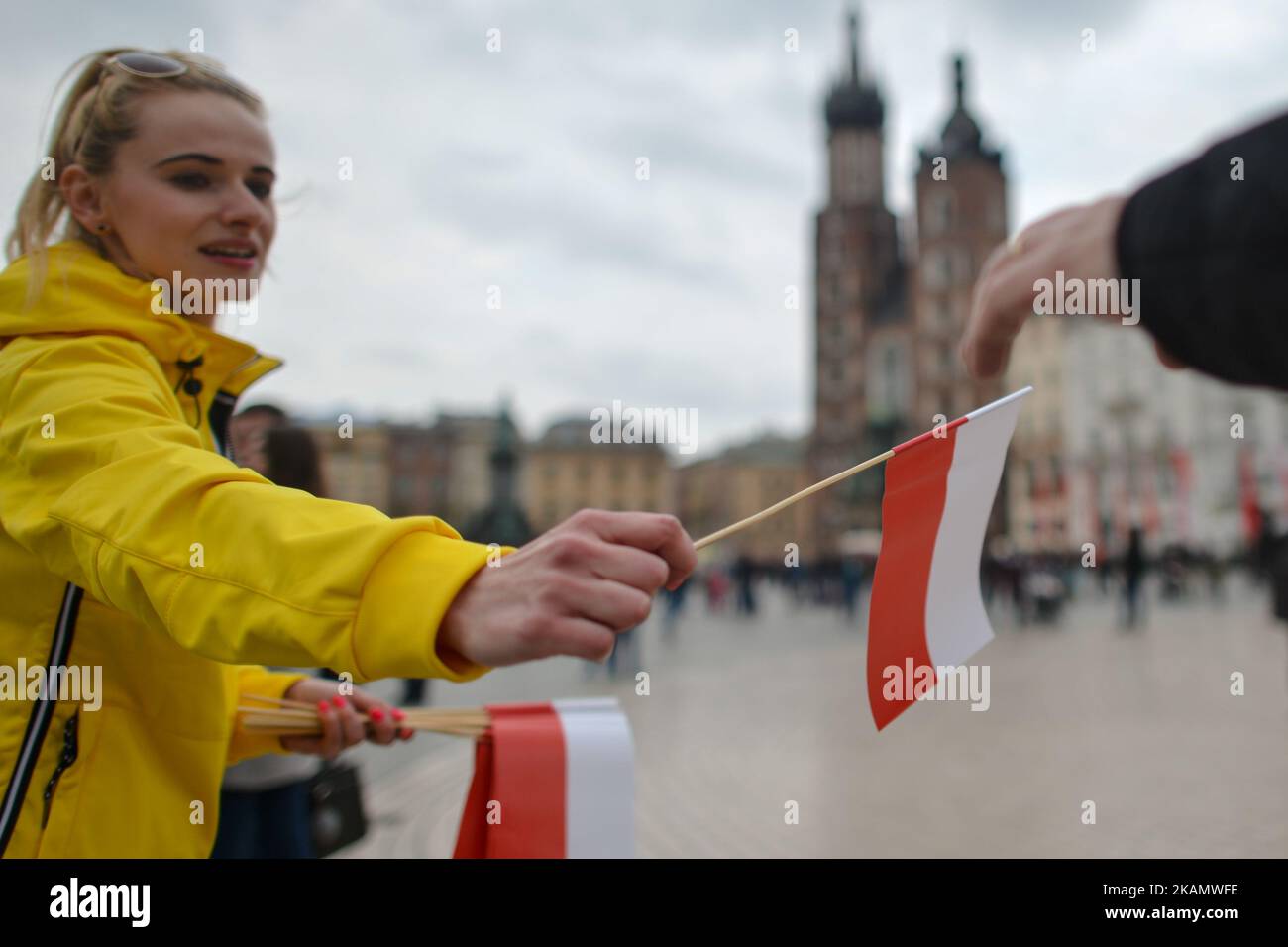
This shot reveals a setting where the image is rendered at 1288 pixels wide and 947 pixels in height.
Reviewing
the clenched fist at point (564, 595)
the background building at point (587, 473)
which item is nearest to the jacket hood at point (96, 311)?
the clenched fist at point (564, 595)

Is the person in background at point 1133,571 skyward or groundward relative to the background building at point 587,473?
groundward

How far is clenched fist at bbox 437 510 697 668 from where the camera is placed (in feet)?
2.71

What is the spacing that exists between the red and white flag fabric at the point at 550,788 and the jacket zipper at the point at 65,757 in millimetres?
577

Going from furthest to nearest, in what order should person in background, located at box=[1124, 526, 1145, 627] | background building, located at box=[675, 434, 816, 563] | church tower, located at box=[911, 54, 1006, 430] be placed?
background building, located at box=[675, 434, 816, 563] → church tower, located at box=[911, 54, 1006, 430] → person in background, located at box=[1124, 526, 1145, 627]

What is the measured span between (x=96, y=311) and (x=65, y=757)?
1.87 ft

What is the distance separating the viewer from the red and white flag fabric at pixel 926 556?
1278mm

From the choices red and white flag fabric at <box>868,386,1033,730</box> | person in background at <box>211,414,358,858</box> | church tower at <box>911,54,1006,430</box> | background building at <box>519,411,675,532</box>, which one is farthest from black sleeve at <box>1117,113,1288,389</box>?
background building at <box>519,411,675,532</box>

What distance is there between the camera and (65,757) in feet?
4.23

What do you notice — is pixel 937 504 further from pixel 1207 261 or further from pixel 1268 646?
pixel 1268 646

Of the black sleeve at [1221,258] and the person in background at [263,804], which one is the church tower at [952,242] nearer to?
the person in background at [263,804]

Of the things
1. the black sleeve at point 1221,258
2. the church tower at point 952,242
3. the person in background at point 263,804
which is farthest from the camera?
the church tower at point 952,242

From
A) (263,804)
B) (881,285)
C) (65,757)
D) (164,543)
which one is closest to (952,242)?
(881,285)

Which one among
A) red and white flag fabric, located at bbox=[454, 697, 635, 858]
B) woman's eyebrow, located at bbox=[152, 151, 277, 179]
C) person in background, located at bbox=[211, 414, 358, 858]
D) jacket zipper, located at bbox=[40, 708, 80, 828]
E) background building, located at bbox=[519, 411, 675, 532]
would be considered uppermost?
background building, located at bbox=[519, 411, 675, 532]

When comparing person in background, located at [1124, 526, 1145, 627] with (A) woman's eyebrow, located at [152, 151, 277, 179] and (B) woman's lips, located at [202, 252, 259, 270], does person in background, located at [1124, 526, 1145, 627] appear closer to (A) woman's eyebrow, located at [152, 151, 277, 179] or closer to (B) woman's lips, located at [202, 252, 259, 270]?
(B) woman's lips, located at [202, 252, 259, 270]
